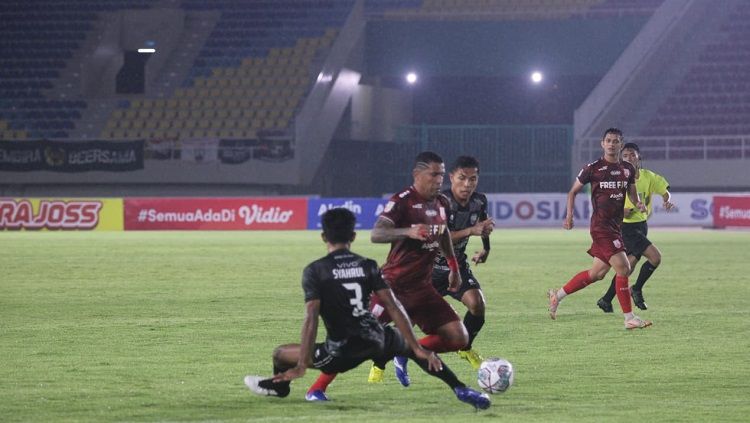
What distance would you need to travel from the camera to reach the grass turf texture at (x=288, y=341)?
28.6ft

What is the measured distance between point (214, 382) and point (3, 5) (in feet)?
156

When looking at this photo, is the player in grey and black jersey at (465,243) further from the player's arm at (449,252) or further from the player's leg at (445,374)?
the player's leg at (445,374)

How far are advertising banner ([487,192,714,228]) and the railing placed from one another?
6.03 feet

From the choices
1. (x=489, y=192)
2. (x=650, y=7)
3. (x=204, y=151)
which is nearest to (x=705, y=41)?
(x=650, y=7)

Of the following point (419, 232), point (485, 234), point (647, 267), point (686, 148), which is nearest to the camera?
point (419, 232)

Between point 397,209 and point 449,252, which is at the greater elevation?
point 397,209

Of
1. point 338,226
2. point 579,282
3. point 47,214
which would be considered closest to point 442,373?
point 338,226

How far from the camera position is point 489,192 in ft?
155

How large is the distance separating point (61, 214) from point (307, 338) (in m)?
36.6

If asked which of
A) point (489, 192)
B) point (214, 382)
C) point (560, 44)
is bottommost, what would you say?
point (214, 382)

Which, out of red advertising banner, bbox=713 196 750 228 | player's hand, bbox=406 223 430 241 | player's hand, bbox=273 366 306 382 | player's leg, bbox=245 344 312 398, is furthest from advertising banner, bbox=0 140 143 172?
player's hand, bbox=273 366 306 382

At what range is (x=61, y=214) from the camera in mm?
43438

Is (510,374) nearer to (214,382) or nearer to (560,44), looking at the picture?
(214,382)

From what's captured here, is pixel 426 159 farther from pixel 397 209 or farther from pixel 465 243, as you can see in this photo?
pixel 465 243
